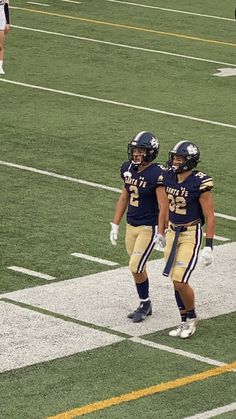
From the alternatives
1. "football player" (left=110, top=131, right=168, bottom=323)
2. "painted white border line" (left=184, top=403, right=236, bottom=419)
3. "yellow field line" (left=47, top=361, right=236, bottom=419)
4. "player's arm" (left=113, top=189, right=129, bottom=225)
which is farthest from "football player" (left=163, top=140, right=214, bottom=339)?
"painted white border line" (left=184, top=403, right=236, bottom=419)

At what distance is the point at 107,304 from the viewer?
42.0ft

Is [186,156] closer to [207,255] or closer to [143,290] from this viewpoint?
[207,255]

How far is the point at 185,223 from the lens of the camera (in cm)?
1217

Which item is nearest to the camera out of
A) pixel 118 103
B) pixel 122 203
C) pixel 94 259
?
pixel 122 203

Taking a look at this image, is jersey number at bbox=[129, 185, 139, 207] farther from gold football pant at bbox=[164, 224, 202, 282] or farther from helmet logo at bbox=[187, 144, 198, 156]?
helmet logo at bbox=[187, 144, 198, 156]

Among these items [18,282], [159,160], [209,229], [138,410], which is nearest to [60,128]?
[159,160]

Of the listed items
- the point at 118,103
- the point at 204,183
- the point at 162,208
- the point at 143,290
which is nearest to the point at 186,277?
the point at 143,290

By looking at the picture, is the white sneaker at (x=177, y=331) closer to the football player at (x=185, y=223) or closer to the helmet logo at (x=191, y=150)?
the football player at (x=185, y=223)

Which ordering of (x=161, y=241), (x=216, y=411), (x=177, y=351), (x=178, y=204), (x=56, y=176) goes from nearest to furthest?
(x=216, y=411)
(x=177, y=351)
(x=178, y=204)
(x=161, y=241)
(x=56, y=176)

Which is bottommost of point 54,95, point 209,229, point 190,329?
point 54,95

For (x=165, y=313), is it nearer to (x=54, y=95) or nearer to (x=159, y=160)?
(x=159, y=160)

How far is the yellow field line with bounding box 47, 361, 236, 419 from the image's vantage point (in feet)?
33.1

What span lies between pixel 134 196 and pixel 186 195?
2.15 feet

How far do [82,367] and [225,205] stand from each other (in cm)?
607
